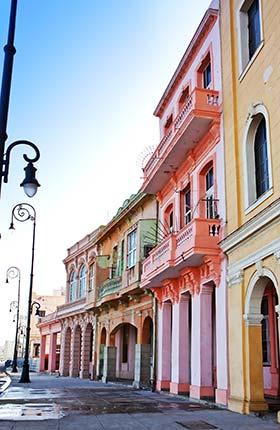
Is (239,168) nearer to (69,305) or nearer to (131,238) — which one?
(131,238)

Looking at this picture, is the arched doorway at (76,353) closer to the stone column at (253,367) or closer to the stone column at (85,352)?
the stone column at (85,352)

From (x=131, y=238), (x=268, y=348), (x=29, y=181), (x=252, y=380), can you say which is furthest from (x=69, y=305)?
(x=29, y=181)

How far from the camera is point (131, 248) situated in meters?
25.1

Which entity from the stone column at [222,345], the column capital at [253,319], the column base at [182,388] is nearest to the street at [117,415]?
the stone column at [222,345]

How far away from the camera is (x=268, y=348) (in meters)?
15.2

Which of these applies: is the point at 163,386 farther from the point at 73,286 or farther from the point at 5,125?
the point at 73,286

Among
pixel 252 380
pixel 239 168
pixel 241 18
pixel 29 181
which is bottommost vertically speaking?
pixel 252 380

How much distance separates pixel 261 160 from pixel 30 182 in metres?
6.71

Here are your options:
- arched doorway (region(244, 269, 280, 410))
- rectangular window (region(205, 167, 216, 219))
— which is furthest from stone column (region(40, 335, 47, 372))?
arched doorway (region(244, 269, 280, 410))

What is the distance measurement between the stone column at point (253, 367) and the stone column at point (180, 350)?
5374 millimetres

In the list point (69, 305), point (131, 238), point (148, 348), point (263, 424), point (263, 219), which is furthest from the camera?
point (69, 305)

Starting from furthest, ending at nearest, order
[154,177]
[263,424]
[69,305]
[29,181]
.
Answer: [69,305] → [154,177] → [263,424] → [29,181]

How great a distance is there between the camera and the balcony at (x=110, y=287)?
83.8ft

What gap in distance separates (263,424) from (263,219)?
13.2 feet
